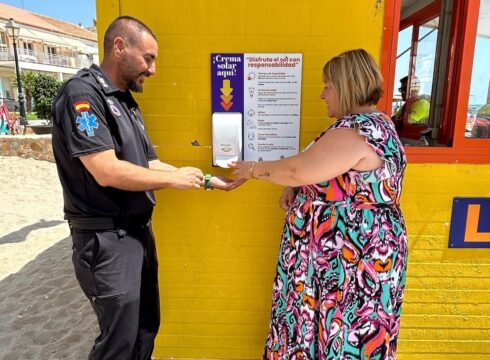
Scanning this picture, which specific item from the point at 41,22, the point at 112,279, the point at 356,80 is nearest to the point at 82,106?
the point at 112,279

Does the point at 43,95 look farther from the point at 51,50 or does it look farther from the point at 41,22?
the point at 41,22

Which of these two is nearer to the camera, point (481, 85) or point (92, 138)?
point (92, 138)

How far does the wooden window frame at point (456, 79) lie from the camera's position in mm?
2156

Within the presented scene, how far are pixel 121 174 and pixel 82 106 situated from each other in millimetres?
339

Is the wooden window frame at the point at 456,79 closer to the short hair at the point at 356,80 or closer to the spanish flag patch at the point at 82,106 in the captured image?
the short hair at the point at 356,80

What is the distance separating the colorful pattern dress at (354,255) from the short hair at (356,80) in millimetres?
89

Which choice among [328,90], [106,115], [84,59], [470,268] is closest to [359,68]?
[328,90]

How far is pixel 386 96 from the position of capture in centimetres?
225

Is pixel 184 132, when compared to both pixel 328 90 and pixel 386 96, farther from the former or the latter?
pixel 386 96

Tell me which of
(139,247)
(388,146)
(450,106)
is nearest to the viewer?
(388,146)

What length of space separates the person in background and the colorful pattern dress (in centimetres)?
148

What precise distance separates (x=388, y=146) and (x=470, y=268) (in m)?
1.34

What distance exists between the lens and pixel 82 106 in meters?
1.64

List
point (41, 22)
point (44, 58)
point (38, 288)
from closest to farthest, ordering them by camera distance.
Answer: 1. point (38, 288)
2. point (44, 58)
3. point (41, 22)
